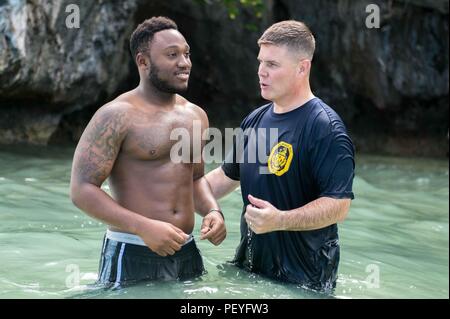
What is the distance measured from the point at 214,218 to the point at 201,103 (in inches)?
356

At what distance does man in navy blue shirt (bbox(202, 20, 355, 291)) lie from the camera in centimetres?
383

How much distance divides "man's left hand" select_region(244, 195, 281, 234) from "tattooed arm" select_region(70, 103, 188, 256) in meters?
→ 0.32

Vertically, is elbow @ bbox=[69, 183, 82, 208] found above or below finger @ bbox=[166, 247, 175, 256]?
above

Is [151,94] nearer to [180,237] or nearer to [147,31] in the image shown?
[147,31]

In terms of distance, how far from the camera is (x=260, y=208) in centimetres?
378

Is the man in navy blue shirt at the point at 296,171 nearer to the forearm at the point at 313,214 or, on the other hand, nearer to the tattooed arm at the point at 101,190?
the forearm at the point at 313,214

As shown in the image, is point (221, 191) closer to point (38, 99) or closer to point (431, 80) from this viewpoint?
point (38, 99)

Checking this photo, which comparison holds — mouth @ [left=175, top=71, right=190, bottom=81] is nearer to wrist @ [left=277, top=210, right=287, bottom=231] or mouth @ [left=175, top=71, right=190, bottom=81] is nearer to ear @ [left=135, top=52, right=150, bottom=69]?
ear @ [left=135, top=52, right=150, bottom=69]

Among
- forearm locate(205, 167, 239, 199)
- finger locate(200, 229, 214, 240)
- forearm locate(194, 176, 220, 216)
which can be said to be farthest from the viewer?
forearm locate(205, 167, 239, 199)

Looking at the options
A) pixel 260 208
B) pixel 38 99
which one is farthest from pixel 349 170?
pixel 38 99

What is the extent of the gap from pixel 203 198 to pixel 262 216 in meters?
0.58

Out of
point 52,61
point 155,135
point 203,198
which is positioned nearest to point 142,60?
point 155,135

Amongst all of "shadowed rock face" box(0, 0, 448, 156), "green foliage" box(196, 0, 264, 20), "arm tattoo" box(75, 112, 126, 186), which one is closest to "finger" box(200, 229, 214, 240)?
"arm tattoo" box(75, 112, 126, 186)

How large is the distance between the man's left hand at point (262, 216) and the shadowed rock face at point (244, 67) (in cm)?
545
